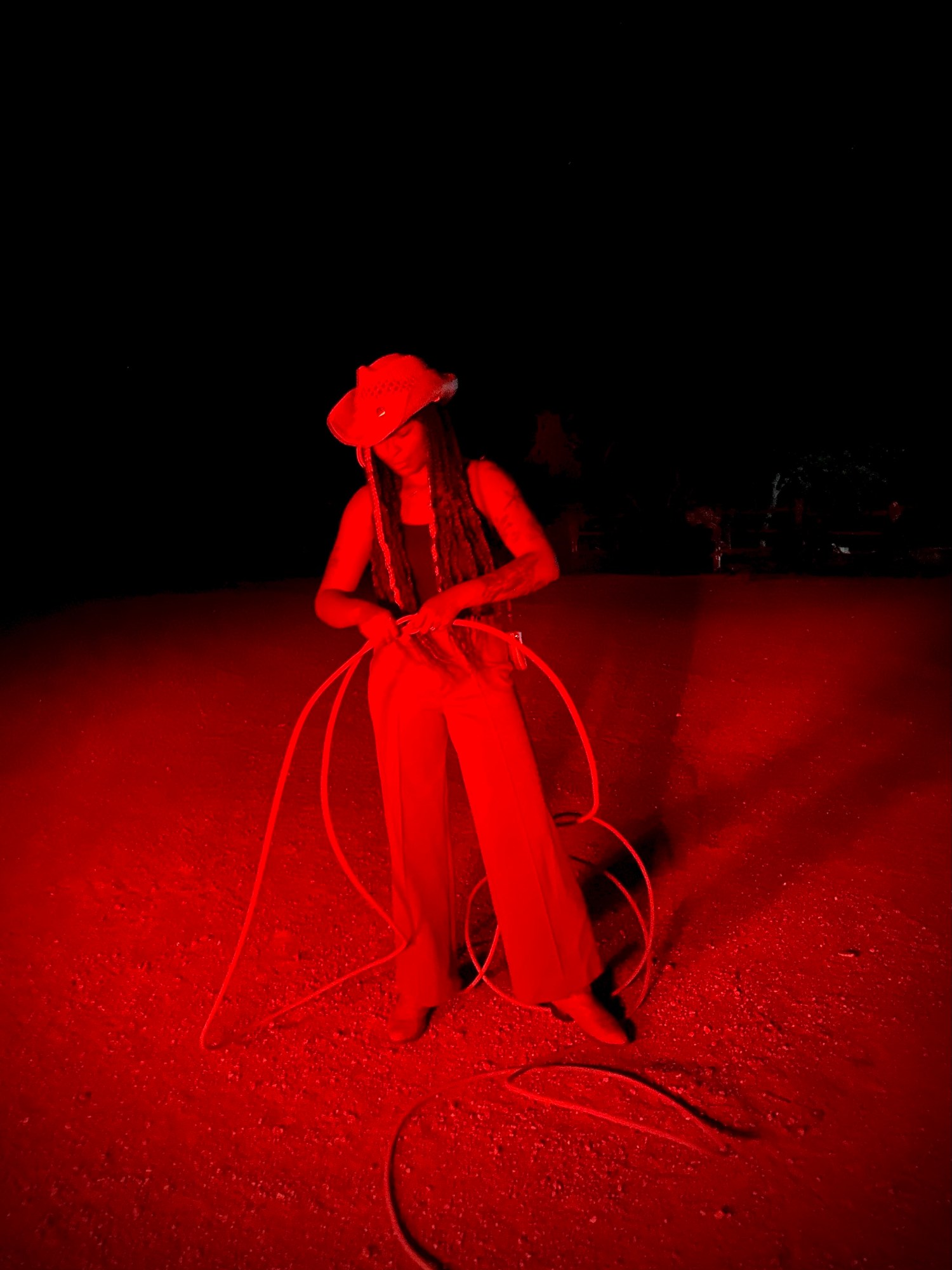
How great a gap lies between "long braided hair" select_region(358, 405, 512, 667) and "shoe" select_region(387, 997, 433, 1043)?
122cm

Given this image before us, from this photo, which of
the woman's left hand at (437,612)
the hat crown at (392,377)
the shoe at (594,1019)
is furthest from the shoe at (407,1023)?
the hat crown at (392,377)

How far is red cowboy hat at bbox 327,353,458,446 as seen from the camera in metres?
2.74

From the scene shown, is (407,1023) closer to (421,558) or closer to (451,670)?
(451,670)

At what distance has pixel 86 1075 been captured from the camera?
3.03 m

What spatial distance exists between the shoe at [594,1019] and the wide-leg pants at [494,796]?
0.06 meters

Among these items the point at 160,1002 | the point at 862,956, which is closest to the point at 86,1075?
the point at 160,1002

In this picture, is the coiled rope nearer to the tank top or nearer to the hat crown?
the tank top

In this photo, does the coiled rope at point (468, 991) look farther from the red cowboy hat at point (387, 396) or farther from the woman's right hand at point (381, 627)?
the red cowboy hat at point (387, 396)

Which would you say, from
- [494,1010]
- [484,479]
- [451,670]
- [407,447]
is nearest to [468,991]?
[494,1010]

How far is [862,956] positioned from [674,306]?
2630cm

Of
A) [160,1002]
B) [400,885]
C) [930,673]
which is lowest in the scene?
[930,673]

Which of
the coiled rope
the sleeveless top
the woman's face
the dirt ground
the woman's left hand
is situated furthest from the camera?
the sleeveless top

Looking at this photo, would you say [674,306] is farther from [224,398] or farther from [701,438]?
[224,398]

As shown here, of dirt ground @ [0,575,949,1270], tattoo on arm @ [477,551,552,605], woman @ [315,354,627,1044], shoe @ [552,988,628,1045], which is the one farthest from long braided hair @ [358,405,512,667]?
dirt ground @ [0,575,949,1270]
